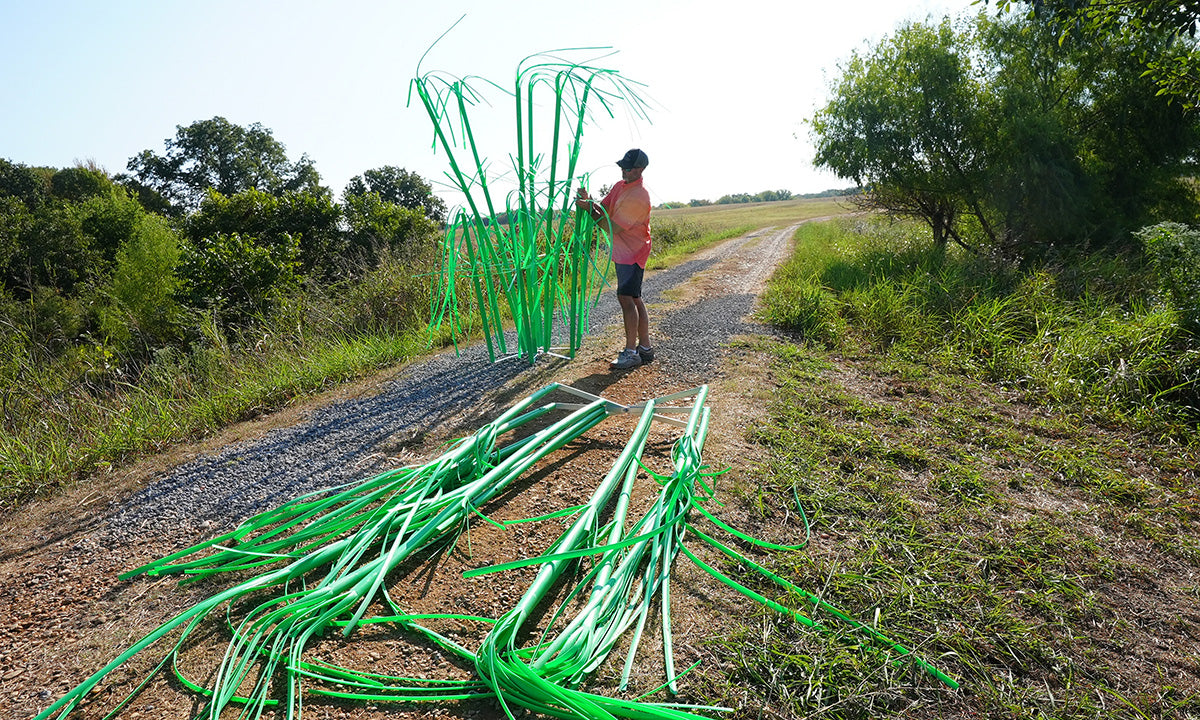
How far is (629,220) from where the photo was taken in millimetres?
3984

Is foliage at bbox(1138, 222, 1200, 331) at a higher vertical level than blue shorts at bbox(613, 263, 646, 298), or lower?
lower

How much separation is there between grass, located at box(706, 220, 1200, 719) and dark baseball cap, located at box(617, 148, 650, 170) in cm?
170

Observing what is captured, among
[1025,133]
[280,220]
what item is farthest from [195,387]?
[1025,133]

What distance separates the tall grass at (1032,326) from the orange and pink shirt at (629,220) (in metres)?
1.94

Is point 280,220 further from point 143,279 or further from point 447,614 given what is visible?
point 447,614

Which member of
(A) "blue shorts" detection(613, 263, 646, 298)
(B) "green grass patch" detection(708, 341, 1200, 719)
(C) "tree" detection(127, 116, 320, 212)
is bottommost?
(B) "green grass patch" detection(708, 341, 1200, 719)

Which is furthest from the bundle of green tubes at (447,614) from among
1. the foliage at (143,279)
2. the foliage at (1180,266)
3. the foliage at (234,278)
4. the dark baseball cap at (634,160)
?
the foliage at (143,279)

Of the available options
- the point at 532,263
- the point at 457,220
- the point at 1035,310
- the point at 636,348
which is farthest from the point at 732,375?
the point at 1035,310

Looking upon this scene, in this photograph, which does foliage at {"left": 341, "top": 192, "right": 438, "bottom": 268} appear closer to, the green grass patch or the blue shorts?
the blue shorts

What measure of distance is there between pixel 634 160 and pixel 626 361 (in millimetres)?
1383

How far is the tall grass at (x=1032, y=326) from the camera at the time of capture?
12.5 feet

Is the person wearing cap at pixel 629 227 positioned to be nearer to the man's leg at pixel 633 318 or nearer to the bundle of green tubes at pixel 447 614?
the man's leg at pixel 633 318

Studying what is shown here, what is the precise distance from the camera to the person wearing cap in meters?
3.89

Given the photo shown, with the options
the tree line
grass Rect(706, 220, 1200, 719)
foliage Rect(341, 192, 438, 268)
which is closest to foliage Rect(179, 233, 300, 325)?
the tree line
